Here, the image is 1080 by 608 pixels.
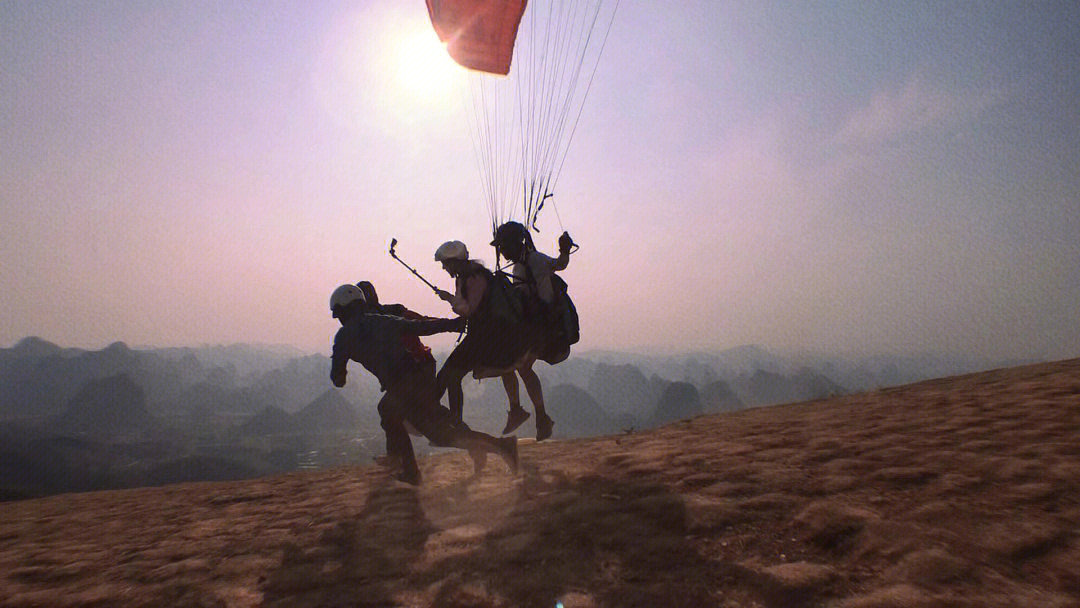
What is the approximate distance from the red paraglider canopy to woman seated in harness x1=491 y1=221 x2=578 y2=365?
6549 mm

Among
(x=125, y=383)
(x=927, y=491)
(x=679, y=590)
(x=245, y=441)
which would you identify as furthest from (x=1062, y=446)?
(x=125, y=383)

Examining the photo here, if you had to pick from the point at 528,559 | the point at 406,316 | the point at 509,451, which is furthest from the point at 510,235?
the point at 528,559

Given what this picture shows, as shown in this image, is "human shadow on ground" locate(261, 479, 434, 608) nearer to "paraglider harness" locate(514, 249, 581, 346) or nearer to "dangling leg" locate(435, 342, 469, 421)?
"dangling leg" locate(435, 342, 469, 421)

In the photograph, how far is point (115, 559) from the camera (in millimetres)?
4297

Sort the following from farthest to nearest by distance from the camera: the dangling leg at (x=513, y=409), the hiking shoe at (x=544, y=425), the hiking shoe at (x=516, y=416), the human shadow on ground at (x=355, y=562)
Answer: the hiking shoe at (x=516, y=416) < the dangling leg at (x=513, y=409) < the hiking shoe at (x=544, y=425) < the human shadow on ground at (x=355, y=562)

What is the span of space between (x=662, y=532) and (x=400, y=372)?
3.19 meters

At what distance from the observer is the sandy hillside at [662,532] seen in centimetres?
277

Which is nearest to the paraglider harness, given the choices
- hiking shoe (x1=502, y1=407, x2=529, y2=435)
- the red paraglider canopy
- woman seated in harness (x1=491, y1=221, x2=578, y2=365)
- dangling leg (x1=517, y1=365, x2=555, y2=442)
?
woman seated in harness (x1=491, y1=221, x2=578, y2=365)

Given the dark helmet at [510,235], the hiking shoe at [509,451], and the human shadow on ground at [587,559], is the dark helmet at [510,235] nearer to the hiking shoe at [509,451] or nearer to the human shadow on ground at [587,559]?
the hiking shoe at [509,451]

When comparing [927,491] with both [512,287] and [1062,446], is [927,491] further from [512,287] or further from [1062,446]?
[512,287]

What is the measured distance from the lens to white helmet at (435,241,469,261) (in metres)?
5.48

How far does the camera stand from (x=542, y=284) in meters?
5.86

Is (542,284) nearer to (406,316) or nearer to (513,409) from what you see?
(406,316)

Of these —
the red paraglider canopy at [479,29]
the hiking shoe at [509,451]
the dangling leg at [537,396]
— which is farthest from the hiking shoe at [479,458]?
the red paraglider canopy at [479,29]
